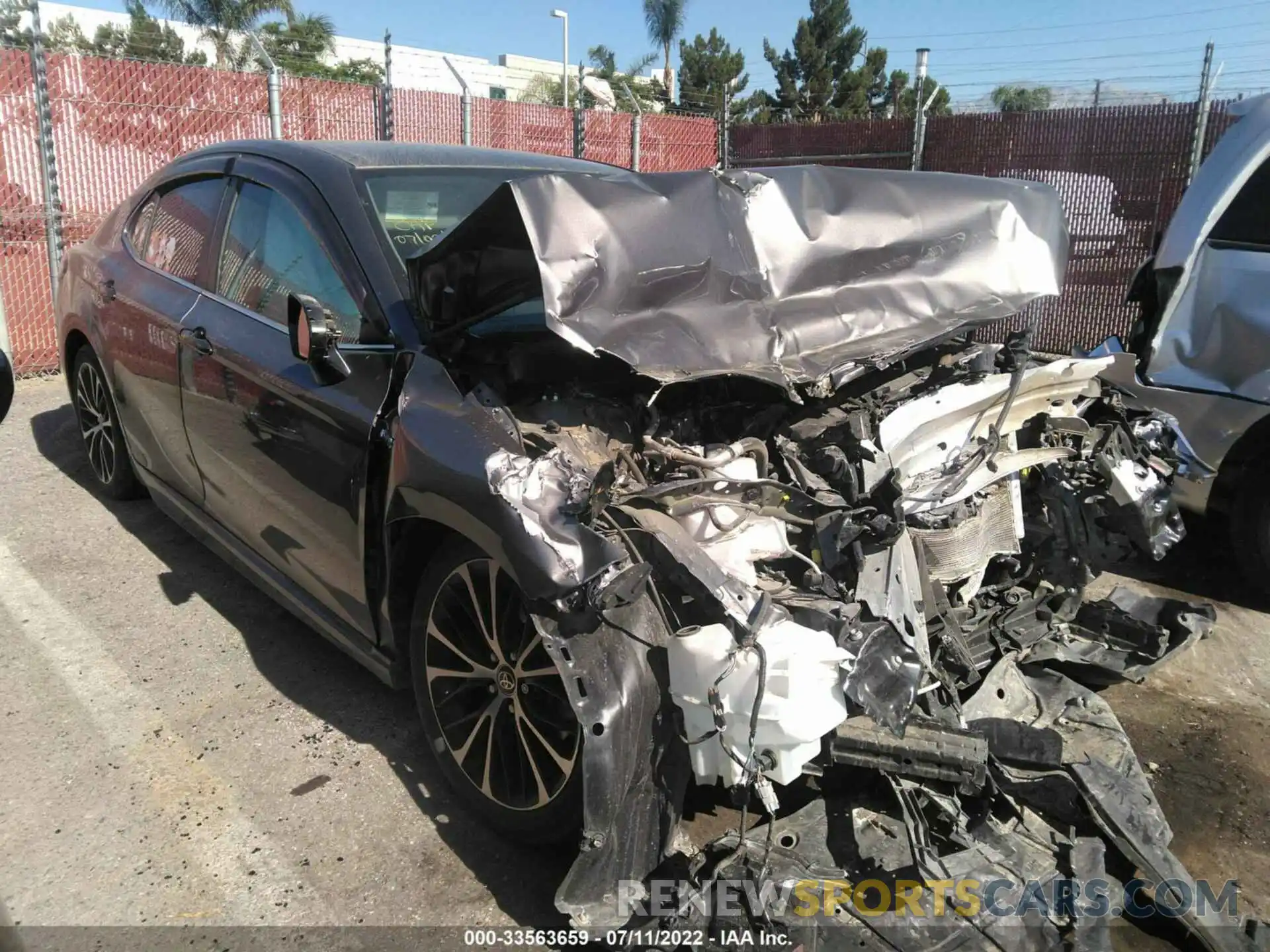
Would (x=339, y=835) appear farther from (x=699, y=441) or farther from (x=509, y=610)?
(x=699, y=441)

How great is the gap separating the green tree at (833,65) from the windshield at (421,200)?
1601 inches

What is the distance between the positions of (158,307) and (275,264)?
3.19 feet

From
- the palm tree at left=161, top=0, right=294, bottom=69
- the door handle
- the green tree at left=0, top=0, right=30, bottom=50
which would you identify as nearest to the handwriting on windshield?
the door handle

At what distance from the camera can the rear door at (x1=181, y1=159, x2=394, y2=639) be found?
297 cm

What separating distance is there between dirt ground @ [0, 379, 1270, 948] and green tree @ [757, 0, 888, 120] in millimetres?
40827

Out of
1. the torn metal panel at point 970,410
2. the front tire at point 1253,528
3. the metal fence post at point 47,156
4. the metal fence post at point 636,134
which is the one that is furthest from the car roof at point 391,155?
the metal fence post at point 636,134

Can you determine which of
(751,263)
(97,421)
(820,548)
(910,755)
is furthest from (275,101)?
(910,755)

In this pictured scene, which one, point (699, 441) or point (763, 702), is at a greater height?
point (699, 441)

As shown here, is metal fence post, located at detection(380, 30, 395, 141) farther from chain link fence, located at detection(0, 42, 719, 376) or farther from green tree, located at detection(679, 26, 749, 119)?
green tree, located at detection(679, 26, 749, 119)

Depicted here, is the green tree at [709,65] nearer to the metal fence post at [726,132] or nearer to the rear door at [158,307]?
the metal fence post at [726,132]

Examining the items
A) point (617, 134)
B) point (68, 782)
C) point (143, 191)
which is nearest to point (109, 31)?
point (617, 134)

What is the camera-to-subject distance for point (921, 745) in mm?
2389

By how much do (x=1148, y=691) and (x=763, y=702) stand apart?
234 cm

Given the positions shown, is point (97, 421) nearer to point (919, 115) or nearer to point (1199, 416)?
point (1199, 416)
